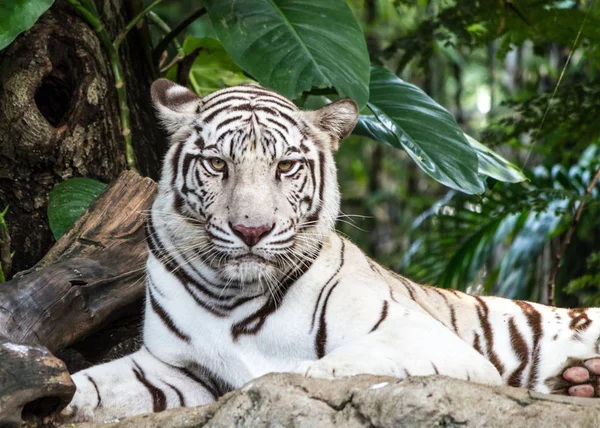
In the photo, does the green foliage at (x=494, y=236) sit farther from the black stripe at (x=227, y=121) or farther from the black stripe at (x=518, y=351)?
the black stripe at (x=227, y=121)

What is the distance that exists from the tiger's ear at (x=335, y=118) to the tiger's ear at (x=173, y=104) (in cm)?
45

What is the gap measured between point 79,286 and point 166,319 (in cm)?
40

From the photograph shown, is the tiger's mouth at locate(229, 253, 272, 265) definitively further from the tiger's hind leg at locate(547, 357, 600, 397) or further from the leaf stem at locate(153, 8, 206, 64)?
the leaf stem at locate(153, 8, 206, 64)

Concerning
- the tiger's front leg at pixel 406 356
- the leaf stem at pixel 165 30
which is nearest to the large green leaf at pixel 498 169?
the tiger's front leg at pixel 406 356

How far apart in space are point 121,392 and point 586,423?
1621 millimetres

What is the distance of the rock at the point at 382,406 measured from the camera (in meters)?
1.94

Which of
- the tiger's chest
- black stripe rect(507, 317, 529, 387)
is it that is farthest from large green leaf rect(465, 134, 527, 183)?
the tiger's chest

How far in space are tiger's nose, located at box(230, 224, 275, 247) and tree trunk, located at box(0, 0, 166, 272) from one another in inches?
57.1

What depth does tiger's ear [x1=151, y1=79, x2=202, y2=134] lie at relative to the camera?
302 centimetres

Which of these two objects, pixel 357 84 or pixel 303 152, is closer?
pixel 303 152

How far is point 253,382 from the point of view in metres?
2.13

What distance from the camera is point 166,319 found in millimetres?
3008

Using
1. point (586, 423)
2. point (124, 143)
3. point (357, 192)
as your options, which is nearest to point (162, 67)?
point (124, 143)

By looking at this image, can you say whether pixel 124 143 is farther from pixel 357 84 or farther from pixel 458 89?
pixel 458 89
